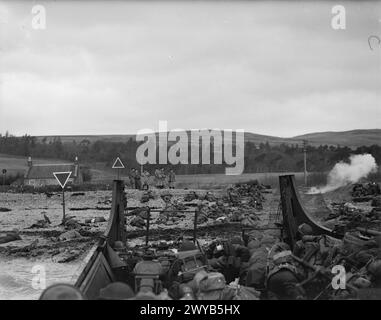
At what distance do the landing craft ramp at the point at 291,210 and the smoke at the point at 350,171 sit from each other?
2664 cm

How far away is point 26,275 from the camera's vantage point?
11180 mm

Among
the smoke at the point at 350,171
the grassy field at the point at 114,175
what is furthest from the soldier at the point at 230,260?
the grassy field at the point at 114,175

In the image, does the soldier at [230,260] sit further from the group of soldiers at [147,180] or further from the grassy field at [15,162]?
the grassy field at [15,162]

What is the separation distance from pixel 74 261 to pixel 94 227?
22.8ft

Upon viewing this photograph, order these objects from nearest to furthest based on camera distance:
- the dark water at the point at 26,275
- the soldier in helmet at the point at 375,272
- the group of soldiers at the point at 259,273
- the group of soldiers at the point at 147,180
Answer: the group of soldiers at the point at 259,273 → the soldier in helmet at the point at 375,272 → the dark water at the point at 26,275 → the group of soldiers at the point at 147,180

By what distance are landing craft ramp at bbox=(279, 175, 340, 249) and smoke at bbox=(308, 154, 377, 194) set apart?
2664 cm

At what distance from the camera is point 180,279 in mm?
5656

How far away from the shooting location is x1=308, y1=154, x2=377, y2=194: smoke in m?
37.3

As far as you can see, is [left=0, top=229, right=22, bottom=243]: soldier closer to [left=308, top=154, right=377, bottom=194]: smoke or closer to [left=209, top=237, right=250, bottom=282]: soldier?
[left=209, top=237, right=250, bottom=282]: soldier

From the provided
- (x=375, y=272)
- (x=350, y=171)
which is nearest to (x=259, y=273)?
(x=375, y=272)

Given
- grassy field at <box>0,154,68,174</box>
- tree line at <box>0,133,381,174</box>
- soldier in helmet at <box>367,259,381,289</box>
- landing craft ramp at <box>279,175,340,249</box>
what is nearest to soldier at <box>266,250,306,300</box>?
soldier in helmet at <box>367,259,381,289</box>

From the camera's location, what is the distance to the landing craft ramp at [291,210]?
8273 millimetres

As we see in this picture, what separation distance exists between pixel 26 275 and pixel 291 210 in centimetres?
537
